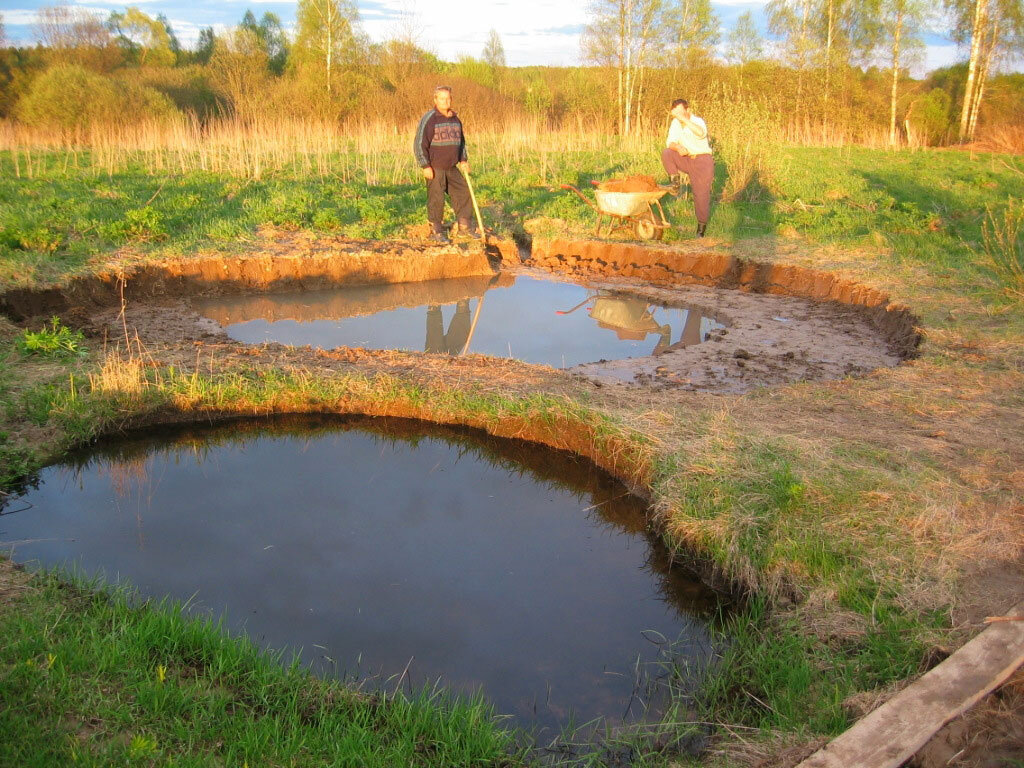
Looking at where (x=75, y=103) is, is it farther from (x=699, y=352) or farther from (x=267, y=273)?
(x=699, y=352)

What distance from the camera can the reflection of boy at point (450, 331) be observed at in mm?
7277

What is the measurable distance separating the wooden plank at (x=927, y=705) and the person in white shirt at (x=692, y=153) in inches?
342

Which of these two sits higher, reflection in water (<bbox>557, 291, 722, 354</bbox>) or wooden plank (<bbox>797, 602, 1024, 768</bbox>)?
reflection in water (<bbox>557, 291, 722, 354</bbox>)

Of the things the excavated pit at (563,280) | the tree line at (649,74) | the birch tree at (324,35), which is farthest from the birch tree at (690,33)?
the excavated pit at (563,280)

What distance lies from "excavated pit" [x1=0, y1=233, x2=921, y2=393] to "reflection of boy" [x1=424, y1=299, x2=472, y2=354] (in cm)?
6

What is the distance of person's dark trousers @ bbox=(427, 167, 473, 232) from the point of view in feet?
33.0

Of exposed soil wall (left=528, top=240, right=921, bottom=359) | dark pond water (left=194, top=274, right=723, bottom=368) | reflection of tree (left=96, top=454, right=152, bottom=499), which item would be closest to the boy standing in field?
dark pond water (left=194, top=274, right=723, bottom=368)

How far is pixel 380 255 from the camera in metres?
9.59

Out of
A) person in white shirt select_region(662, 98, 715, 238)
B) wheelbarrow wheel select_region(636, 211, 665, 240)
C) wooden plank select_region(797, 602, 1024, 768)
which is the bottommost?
wooden plank select_region(797, 602, 1024, 768)

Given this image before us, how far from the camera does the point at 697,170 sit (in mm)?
10539

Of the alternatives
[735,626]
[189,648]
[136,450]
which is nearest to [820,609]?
[735,626]

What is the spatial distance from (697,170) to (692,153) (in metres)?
0.26

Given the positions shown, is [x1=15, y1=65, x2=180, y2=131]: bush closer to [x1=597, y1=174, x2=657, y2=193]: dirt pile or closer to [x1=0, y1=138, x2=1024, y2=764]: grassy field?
[x1=0, y1=138, x2=1024, y2=764]: grassy field

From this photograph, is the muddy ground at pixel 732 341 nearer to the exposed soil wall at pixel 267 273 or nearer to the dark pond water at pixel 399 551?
the exposed soil wall at pixel 267 273
